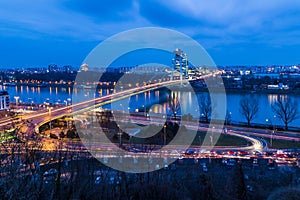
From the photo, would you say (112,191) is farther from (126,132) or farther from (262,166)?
(126,132)

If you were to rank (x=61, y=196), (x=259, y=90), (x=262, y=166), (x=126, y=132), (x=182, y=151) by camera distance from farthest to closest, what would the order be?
1. (x=259, y=90)
2. (x=126, y=132)
3. (x=182, y=151)
4. (x=262, y=166)
5. (x=61, y=196)

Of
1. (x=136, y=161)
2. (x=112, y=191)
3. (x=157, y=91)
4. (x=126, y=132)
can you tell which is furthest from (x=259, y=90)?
(x=112, y=191)

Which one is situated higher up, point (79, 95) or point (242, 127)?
point (79, 95)

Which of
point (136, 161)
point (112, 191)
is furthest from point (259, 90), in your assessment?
point (112, 191)

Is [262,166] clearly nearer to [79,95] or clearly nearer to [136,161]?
[136,161]

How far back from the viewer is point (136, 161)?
2225mm

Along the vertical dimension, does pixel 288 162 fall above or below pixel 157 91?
below

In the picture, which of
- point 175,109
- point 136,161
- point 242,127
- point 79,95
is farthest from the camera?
point 79,95

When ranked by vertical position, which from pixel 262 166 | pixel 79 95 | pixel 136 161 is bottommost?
pixel 262 166

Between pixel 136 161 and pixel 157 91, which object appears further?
pixel 157 91

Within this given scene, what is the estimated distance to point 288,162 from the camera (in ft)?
9.80

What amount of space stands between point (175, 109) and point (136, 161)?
14.8ft

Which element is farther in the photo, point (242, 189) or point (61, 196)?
point (242, 189)

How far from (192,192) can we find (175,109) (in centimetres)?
486
